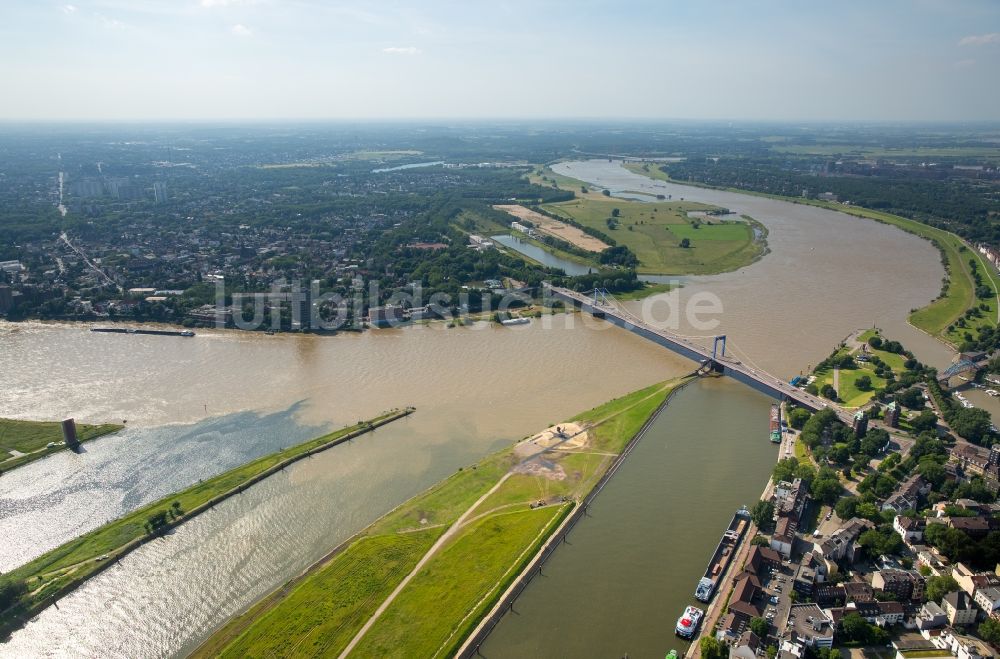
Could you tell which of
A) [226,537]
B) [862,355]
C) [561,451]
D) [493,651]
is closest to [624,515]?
[561,451]

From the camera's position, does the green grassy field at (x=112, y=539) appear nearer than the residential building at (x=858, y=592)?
No

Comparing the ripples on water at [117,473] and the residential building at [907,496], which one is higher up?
the residential building at [907,496]

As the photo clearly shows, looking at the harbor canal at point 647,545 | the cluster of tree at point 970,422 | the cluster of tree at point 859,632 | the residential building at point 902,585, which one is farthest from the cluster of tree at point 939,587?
the cluster of tree at point 970,422

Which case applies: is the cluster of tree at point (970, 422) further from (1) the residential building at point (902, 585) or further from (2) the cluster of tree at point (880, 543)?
(1) the residential building at point (902, 585)

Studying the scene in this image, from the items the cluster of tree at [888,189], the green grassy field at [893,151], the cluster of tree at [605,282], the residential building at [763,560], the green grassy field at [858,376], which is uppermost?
the green grassy field at [893,151]

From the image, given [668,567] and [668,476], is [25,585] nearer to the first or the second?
[668,567]

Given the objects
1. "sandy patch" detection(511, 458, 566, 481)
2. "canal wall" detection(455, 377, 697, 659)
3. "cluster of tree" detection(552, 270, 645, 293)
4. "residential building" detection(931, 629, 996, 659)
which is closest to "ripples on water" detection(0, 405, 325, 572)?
"sandy patch" detection(511, 458, 566, 481)
